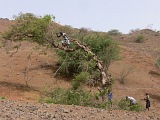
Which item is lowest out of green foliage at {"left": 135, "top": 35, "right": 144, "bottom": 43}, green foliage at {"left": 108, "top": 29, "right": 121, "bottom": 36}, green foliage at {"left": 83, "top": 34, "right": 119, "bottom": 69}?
Answer: green foliage at {"left": 83, "top": 34, "right": 119, "bottom": 69}

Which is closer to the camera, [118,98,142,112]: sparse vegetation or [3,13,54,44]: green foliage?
[118,98,142,112]: sparse vegetation

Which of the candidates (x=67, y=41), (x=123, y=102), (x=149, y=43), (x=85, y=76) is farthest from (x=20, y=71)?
(x=149, y=43)

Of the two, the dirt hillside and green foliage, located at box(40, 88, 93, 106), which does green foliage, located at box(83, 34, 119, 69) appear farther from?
green foliage, located at box(40, 88, 93, 106)

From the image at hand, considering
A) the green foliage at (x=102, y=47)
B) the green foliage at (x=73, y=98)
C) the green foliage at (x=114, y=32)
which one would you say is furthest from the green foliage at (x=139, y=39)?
the green foliage at (x=73, y=98)

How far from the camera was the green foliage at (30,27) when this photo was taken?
17.2m

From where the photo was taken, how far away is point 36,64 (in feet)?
82.4

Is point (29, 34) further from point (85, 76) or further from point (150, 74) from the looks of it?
point (150, 74)

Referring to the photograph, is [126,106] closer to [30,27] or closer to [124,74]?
[30,27]

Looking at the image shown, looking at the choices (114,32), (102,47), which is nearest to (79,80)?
(102,47)

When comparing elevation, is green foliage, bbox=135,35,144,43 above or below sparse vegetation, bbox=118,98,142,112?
above

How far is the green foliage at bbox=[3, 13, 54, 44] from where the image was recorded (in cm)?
1722

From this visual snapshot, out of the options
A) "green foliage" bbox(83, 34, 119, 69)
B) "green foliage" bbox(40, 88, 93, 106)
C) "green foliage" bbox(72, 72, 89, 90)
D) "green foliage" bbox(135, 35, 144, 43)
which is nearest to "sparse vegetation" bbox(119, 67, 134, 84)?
"green foliage" bbox(83, 34, 119, 69)

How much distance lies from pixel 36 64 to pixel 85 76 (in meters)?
10.8

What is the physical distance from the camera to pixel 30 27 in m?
17.2
